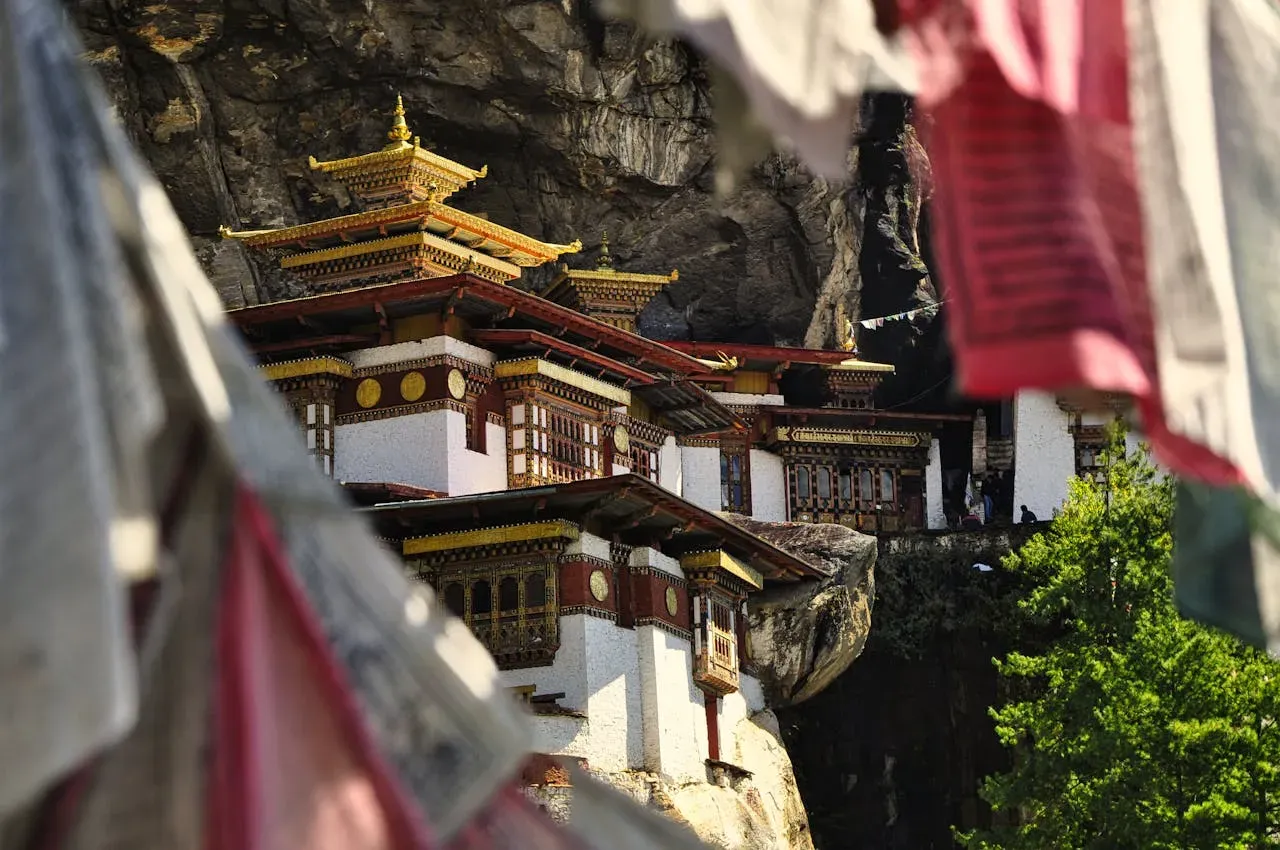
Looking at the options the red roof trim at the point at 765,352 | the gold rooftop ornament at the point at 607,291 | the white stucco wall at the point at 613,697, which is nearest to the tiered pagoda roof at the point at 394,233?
the gold rooftop ornament at the point at 607,291

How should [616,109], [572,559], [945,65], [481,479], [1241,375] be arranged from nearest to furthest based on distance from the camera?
[945,65] → [1241,375] → [572,559] → [481,479] → [616,109]

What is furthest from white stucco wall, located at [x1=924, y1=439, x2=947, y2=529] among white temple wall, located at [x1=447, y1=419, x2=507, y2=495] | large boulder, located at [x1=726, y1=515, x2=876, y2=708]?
white temple wall, located at [x1=447, y1=419, x2=507, y2=495]

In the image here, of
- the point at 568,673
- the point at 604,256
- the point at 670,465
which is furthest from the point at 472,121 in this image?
the point at 568,673

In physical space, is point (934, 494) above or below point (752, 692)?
above

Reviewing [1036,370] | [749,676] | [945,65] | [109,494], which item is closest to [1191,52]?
[945,65]

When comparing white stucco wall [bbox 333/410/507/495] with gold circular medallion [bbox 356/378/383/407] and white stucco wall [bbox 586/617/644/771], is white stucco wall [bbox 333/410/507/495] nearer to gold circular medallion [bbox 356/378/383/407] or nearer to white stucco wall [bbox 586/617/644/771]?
gold circular medallion [bbox 356/378/383/407]

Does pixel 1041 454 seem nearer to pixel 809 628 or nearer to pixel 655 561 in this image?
pixel 809 628

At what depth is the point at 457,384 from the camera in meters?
31.2

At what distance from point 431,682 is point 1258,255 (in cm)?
239

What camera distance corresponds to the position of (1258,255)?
5344mm

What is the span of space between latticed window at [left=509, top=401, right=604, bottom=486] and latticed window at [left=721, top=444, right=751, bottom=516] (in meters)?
10.5

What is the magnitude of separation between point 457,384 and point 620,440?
4.50m

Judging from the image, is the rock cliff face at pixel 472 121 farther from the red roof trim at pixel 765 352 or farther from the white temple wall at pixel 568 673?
the white temple wall at pixel 568 673

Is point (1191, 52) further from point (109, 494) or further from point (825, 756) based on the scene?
point (825, 756)
